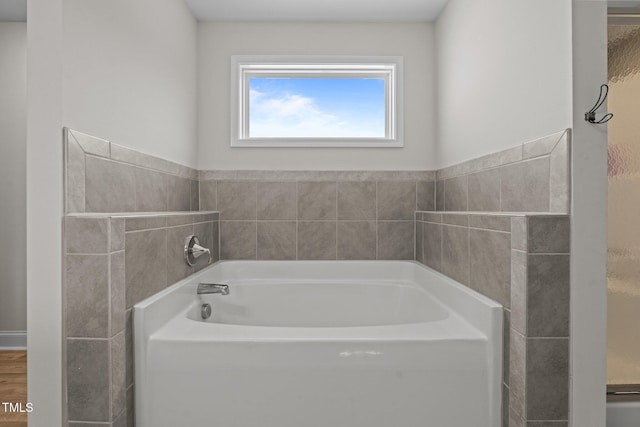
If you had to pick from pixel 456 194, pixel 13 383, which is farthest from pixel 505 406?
pixel 13 383

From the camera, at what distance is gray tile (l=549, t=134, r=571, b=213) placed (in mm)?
1171

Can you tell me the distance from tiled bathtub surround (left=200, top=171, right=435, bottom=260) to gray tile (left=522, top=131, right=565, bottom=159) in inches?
46.7

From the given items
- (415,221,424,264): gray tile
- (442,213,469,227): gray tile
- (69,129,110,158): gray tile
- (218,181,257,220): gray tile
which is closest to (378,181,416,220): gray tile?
(415,221,424,264): gray tile

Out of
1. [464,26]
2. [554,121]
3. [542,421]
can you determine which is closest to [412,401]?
[542,421]

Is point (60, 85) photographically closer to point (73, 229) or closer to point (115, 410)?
point (73, 229)

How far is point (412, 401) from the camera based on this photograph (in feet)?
3.89

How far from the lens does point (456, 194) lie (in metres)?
2.17

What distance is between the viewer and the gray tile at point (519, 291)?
1.16 meters

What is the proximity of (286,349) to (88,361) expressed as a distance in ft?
1.99

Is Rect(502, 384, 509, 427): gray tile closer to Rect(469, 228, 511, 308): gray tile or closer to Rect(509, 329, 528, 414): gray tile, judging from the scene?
Rect(509, 329, 528, 414): gray tile

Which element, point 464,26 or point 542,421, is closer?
point 542,421

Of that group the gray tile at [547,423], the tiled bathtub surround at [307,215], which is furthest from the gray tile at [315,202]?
the gray tile at [547,423]

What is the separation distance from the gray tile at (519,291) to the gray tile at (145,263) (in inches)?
50.3

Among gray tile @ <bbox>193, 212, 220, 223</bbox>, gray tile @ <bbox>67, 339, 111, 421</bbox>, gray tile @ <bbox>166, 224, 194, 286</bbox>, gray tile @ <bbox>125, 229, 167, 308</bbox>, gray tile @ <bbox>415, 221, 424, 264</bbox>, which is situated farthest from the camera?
gray tile @ <bbox>415, 221, 424, 264</bbox>
